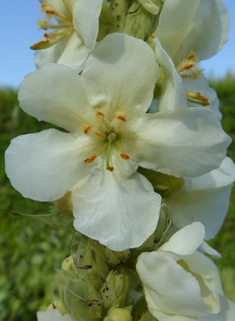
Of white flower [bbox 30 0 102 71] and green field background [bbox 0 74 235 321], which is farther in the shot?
green field background [bbox 0 74 235 321]

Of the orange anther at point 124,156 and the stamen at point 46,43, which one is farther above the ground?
the stamen at point 46,43

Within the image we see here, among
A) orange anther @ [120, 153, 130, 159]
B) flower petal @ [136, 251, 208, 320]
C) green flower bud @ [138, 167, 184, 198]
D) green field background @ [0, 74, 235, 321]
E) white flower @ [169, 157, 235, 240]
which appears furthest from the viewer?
green field background @ [0, 74, 235, 321]

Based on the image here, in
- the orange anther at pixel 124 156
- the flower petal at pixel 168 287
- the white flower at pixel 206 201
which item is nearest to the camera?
the flower petal at pixel 168 287

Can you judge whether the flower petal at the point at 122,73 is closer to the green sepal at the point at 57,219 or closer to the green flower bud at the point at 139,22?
the green flower bud at the point at 139,22

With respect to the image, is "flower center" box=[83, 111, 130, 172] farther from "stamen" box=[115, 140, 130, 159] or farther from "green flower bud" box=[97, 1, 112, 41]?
"green flower bud" box=[97, 1, 112, 41]

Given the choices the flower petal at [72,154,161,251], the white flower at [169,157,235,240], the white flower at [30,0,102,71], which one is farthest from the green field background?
the white flower at [30,0,102,71]

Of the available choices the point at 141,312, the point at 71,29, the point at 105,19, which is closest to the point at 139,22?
the point at 105,19

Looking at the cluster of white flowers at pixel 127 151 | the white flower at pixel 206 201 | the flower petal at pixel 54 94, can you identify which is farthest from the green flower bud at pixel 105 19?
the white flower at pixel 206 201
